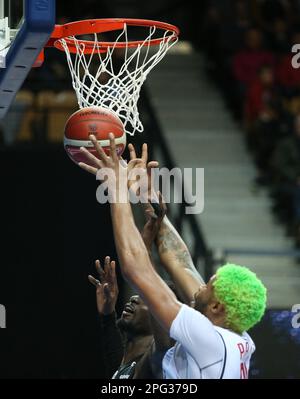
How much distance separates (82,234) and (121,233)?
19.9 ft

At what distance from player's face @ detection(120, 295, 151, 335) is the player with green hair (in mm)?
1071

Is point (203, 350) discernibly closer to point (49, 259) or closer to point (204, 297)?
point (204, 297)

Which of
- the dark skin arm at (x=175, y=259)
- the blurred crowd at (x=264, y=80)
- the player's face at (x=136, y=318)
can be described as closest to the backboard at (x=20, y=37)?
the dark skin arm at (x=175, y=259)

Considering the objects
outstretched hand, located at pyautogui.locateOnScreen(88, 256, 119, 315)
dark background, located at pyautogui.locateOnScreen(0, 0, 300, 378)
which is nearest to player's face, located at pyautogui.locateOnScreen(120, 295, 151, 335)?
outstretched hand, located at pyautogui.locateOnScreen(88, 256, 119, 315)

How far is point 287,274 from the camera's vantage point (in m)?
10.5

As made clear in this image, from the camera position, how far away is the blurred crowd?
11.4 meters

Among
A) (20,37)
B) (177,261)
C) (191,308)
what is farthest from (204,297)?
(20,37)

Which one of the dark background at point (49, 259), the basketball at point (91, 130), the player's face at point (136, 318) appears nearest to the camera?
the basketball at point (91, 130)

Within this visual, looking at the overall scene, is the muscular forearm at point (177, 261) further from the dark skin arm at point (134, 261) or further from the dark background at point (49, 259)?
the dark background at point (49, 259)

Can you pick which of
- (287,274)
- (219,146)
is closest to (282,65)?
(219,146)

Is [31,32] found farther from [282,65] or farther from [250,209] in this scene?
[282,65]

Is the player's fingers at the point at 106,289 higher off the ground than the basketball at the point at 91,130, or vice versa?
the basketball at the point at 91,130

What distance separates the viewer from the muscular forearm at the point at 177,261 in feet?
17.5

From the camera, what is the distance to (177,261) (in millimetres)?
5426
